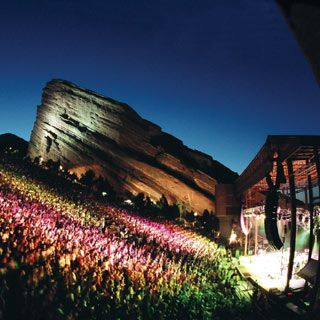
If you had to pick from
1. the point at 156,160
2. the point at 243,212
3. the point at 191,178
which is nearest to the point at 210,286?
the point at 243,212

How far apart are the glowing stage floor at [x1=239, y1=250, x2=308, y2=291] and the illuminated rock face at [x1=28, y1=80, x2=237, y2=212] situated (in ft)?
40.7

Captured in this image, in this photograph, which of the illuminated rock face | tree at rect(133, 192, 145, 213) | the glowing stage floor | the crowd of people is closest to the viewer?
the crowd of people

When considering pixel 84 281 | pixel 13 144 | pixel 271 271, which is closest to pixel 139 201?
pixel 271 271

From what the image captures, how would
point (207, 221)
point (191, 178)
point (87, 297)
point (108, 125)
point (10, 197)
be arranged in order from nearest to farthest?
point (87, 297) < point (10, 197) < point (207, 221) < point (191, 178) < point (108, 125)

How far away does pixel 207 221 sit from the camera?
28.8 meters

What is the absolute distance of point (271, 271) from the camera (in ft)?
48.4

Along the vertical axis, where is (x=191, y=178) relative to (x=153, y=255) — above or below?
above

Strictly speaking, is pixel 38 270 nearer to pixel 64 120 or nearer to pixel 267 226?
pixel 267 226

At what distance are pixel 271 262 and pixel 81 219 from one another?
9.62 metres

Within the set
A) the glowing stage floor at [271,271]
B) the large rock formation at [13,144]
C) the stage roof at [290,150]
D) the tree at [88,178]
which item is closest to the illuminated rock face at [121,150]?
the tree at [88,178]

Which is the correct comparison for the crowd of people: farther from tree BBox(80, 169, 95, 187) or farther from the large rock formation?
the large rock formation

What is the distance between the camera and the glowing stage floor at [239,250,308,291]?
11.6 metres

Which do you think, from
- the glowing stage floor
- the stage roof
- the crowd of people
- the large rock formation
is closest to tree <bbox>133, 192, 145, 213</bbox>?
the glowing stage floor

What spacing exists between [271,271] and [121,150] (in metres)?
23.4
